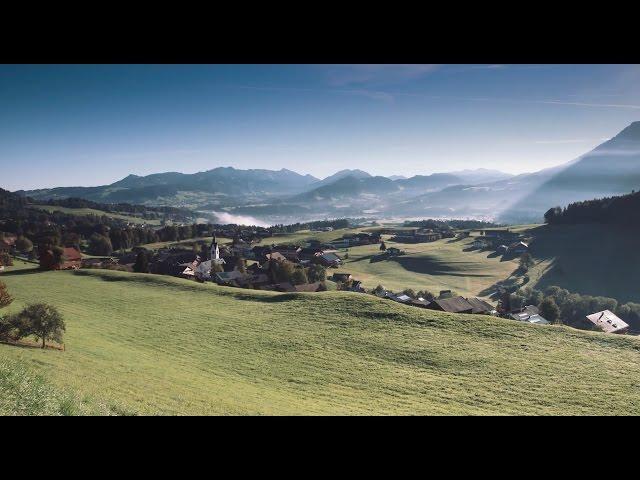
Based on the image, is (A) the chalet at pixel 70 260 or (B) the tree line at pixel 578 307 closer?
(A) the chalet at pixel 70 260

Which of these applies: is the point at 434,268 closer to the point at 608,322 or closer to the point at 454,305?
the point at 608,322

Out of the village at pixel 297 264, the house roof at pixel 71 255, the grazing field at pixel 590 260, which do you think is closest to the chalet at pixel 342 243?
the village at pixel 297 264

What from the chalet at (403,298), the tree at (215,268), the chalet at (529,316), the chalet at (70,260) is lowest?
the chalet at (529,316)

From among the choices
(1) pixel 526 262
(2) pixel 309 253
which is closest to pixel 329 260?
(2) pixel 309 253

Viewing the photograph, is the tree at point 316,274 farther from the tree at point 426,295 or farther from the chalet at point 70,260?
the chalet at point 70,260

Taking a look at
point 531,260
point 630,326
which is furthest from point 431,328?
Result: point 531,260
